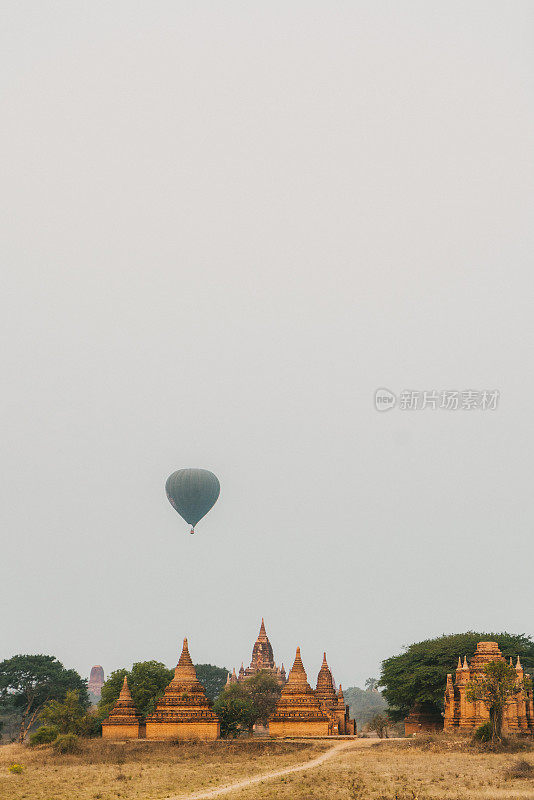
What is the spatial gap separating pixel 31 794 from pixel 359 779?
616 inches

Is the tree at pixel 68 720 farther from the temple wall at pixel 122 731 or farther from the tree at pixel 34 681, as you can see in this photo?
the tree at pixel 34 681

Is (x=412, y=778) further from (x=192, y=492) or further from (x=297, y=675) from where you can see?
(x=192, y=492)

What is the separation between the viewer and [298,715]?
65.2m

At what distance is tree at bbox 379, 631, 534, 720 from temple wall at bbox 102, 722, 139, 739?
2759 centimetres

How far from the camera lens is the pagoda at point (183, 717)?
63.3 m

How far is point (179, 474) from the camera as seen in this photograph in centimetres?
9794

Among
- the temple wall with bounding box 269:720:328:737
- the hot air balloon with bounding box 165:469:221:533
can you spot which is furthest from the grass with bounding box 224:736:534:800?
the hot air balloon with bounding box 165:469:221:533

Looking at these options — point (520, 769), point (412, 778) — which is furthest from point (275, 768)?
point (520, 769)

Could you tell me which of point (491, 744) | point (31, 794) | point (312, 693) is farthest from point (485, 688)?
point (31, 794)

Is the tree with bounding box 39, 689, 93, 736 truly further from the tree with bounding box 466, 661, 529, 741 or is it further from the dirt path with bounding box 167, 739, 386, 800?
the tree with bounding box 466, 661, 529, 741

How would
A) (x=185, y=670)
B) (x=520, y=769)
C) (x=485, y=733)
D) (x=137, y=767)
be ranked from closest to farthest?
(x=520, y=769), (x=137, y=767), (x=485, y=733), (x=185, y=670)

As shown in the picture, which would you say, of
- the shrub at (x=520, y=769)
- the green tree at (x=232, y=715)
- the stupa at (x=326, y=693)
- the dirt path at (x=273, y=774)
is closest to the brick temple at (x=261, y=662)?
the stupa at (x=326, y=693)

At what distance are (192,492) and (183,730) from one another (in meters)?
36.4

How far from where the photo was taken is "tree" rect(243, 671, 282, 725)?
92.2m
